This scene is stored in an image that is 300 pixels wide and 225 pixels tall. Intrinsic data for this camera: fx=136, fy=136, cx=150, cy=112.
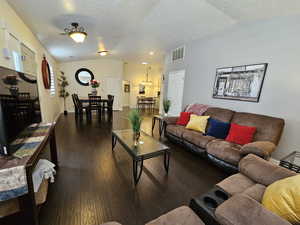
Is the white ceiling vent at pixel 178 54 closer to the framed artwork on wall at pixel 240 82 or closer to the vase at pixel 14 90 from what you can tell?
the framed artwork on wall at pixel 240 82

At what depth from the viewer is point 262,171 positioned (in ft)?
4.66

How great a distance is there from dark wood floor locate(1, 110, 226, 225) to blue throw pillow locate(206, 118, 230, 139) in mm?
605

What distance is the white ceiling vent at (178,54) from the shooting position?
15.3 ft

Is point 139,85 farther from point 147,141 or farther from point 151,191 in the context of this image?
point 151,191

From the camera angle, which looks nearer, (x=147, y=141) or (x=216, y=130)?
(x=147, y=141)

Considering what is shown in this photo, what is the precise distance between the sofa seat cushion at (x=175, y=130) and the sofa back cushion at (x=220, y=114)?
29.4 inches

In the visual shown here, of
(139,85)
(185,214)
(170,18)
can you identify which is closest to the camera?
(185,214)

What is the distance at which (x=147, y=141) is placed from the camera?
2469mm

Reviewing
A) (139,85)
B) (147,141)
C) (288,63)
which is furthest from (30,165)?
(139,85)

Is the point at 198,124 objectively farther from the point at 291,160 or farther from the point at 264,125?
the point at 291,160

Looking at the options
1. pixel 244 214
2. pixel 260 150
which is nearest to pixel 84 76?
pixel 260 150

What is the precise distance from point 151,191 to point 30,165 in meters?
1.42

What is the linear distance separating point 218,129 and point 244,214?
2.15 metres

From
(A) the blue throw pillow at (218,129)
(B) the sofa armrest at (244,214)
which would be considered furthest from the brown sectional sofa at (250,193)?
(A) the blue throw pillow at (218,129)
